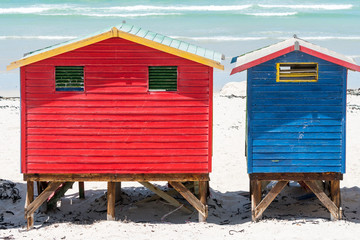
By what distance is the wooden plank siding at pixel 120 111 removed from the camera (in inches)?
527

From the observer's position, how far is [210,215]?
A: 15.1 meters

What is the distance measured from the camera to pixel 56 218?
15.0m

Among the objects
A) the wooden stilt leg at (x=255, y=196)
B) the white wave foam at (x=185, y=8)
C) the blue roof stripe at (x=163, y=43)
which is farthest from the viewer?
the white wave foam at (x=185, y=8)

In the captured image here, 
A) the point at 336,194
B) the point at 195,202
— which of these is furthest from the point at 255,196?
the point at 336,194

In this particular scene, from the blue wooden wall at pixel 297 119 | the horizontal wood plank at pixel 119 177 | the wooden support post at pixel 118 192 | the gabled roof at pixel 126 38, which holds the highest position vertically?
the gabled roof at pixel 126 38

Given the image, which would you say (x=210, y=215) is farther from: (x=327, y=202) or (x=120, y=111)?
(x=120, y=111)

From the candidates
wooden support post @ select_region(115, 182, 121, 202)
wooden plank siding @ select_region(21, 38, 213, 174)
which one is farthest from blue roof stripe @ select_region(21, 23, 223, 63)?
wooden support post @ select_region(115, 182, 121, 202)

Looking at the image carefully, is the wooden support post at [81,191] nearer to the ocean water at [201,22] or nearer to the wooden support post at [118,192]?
the wooden support post at [118,192]

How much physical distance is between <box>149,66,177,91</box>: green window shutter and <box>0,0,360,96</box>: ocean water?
23.6 meters

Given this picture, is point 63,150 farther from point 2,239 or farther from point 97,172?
point 2,239

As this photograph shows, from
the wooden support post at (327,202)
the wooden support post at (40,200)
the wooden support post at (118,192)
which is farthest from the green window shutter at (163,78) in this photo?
the wooden support post at (327,202)

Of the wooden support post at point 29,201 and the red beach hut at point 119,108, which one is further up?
the red beach hut at point 119,108

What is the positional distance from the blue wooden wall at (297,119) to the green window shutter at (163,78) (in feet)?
5.83

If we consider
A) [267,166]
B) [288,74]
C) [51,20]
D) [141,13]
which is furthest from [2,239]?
[141,13]
